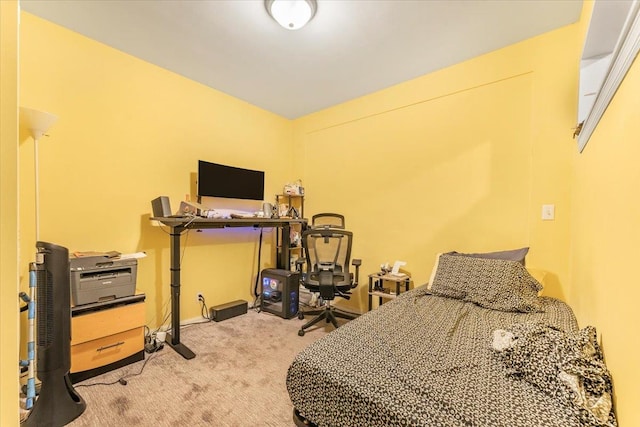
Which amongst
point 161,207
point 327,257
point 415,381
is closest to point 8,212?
point 415,381

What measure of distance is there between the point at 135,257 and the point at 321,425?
1.95 metres

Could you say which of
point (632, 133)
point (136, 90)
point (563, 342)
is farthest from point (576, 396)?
point (136, 90)

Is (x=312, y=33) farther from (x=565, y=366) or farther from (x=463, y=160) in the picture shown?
(x=565, y=366)

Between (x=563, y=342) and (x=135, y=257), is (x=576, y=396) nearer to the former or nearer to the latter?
(x=563, y=342)

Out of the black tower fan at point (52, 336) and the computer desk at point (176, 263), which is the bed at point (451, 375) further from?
the computer desk at point (176, 263)

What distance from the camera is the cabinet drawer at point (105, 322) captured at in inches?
71.9

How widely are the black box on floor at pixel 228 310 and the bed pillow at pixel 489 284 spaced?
2204mm

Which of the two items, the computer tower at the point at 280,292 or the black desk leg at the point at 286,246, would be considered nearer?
the computer tower at the point at 280,292

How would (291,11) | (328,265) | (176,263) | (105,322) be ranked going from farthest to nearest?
(328,265) → (176,263) → (105,322) → (291,11)

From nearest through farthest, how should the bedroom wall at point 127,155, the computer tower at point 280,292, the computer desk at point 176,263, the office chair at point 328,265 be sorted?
the bedroom wall at point 127,155, the computer desk at point 176,263, the office chair at point 328,265, the computer tower at point 280,292

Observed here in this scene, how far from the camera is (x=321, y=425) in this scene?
3.42ft

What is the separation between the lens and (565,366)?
3.07 feet

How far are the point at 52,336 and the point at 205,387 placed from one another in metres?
0.94

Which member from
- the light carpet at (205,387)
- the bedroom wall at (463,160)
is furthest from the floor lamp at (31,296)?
the bedroom wall at (463,160)
